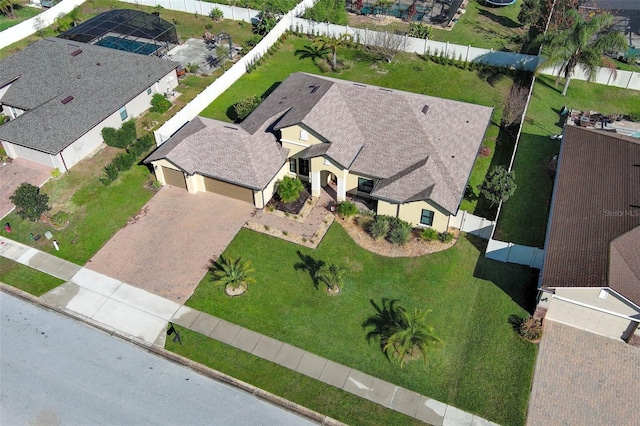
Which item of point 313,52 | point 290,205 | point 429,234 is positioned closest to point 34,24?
point 313,52

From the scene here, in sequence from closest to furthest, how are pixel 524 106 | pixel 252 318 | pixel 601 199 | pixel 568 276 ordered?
pixel 568 276, pixel 252 318, pixel 601 199, pixel 524 106

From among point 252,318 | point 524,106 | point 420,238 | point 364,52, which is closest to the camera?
point 252,318

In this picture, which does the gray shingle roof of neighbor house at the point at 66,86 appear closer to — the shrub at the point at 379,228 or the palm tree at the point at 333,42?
the palm tree at the point at 333,42

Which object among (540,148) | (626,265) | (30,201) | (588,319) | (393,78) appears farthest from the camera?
(393,78)

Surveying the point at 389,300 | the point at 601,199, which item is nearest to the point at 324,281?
the point at 389,300

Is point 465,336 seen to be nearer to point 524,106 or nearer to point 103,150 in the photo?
point 524,106

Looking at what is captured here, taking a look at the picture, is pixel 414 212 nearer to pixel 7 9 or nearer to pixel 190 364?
pixel 190 364
